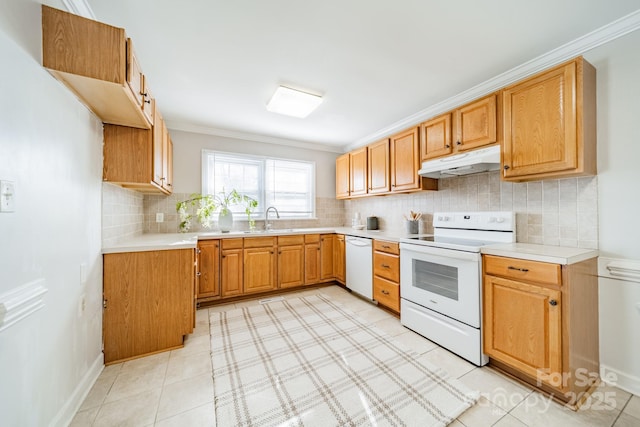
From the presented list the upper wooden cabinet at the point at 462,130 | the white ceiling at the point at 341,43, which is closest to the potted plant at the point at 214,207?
the white ceiling at the point at 341,43

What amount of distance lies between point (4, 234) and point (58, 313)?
0.59 meters

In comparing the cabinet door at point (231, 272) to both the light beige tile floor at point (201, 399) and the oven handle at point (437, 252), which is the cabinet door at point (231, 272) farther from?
the oven handle at point (437, 252)

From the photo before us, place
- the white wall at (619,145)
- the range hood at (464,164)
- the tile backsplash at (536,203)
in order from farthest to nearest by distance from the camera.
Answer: the range hood at (464,164) → the tile backsplash at (536,203) → the white wall at (619,145)

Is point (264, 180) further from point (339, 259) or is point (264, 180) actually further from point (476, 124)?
point (476, 124)

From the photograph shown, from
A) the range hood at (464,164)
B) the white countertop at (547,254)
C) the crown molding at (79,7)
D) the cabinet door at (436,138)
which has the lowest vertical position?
the white countertop at (547,254)

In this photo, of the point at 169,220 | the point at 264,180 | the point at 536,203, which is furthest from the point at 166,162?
the point at 536,203

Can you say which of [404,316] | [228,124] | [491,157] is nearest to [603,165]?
[491,157]

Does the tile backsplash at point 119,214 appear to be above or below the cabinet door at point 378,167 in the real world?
below

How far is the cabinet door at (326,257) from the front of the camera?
12.1 ft

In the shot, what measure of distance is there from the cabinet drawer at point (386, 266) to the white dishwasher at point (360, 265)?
94 millimetres

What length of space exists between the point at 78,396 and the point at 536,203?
3.53 meters

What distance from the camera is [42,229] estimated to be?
3.78 ft

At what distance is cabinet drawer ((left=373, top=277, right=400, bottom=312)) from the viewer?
259 cm

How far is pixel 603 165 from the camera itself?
66.8 inches
